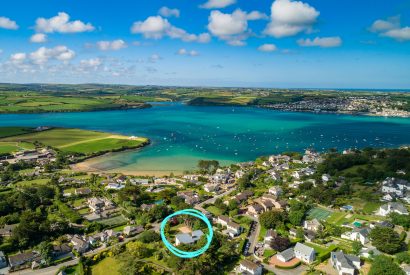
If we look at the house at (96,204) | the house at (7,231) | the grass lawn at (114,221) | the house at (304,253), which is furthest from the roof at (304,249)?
the house at (7,231)

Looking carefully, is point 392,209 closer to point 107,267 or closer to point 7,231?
point 107,267

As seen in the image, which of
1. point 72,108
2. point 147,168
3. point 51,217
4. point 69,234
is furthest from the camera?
point 72,108

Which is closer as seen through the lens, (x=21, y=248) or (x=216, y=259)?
(x=216, y=259)

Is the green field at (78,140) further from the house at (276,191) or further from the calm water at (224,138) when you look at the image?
the house at (276,191)

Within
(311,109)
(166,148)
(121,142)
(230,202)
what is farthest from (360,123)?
(230,202)

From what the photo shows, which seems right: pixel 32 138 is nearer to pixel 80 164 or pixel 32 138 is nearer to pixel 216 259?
pixel 80 164

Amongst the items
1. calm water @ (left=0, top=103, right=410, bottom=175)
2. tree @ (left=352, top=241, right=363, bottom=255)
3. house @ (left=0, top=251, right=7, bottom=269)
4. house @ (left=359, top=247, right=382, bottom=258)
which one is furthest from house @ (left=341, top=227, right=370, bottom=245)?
calm water @ (left=0, top=103, right=410, bottom=175)

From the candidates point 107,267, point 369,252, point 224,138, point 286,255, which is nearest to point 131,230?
point 107,267
